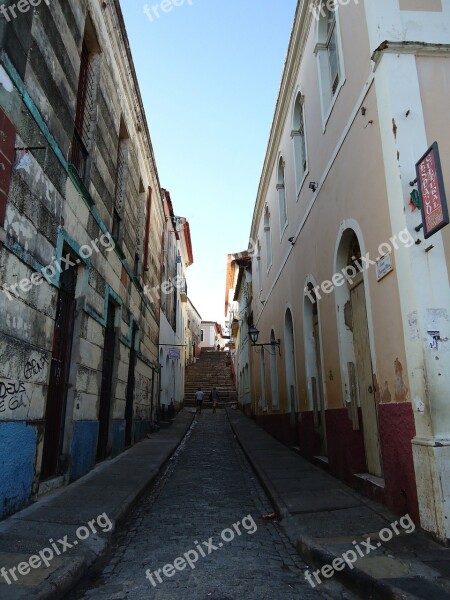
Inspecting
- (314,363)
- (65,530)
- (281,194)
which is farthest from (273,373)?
(65,530)

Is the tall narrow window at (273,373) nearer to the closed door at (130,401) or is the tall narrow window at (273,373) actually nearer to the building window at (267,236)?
the building window at (267,236)

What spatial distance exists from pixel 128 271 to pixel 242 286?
16710mm

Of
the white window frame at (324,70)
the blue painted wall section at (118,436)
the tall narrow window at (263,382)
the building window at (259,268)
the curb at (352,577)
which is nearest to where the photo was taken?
the curb at (352,577)

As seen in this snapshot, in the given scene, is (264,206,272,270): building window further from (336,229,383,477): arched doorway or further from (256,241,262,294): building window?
(336,229,383,477): arched doorway

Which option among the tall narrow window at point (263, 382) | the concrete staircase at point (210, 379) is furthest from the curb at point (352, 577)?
the concrete staircase at point (210, 379)

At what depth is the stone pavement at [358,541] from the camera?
3.13 metres

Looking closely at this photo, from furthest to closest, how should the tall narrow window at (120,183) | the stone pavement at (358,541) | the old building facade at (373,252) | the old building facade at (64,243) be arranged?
the tall narrow window at (120,183), the old building facade at (64,243), the old building facade at (373,252), the stone pavement at (358,541)

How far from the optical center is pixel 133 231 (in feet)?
36.9

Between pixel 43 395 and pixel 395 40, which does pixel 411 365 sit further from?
pixel 43 395

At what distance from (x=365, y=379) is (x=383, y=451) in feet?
4.63

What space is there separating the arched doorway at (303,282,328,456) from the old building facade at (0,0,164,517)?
3827 millimetres

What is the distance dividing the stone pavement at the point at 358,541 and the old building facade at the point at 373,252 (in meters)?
0.23

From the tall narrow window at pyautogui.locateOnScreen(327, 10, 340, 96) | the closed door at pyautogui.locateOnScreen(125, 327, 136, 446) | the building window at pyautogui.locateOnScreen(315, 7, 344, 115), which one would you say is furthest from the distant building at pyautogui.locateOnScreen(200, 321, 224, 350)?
the tall narrow window at pyautogui.locateOnScreen(327, 10, 340, 96)

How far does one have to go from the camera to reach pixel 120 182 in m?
10.1
